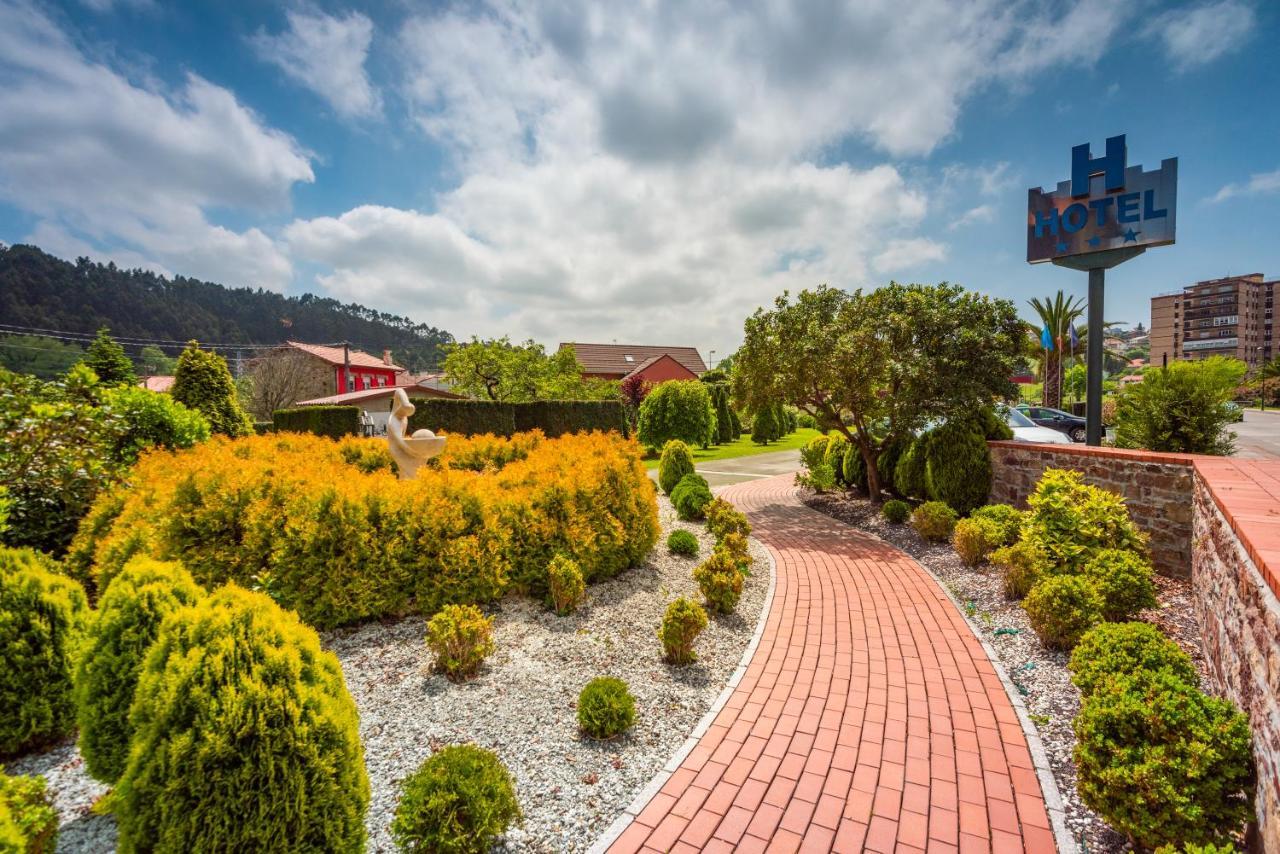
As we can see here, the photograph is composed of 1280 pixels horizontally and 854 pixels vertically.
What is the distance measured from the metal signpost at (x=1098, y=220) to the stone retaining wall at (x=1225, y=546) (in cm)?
322

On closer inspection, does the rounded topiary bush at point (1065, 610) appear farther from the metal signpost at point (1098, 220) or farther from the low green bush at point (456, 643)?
the metal signpost at point (1098, 220)

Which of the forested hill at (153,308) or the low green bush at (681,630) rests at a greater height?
the forested hill at (153,308)

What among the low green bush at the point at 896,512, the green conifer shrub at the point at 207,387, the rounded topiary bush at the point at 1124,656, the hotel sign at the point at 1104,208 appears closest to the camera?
the rounded topiary bush at the point at 1124,656

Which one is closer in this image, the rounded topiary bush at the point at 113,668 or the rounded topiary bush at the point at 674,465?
the rounded topiary bush at the point at 113,668

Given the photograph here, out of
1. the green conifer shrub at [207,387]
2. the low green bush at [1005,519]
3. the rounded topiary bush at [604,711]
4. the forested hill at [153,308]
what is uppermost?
the forested hill at [153,308]

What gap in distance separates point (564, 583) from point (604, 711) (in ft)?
6.58

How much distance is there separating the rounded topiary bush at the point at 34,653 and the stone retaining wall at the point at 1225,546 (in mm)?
6555

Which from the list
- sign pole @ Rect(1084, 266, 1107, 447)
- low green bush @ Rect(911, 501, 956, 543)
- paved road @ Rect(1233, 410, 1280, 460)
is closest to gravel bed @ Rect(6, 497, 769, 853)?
low green bush @ Rect(911, 501, 956, 543)

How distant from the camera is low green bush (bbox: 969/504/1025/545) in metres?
7.07

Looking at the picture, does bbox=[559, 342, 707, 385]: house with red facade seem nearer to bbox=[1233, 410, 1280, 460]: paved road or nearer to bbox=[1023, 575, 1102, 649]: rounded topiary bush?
bbox=[1233, 410, 1280, 460]: paved road

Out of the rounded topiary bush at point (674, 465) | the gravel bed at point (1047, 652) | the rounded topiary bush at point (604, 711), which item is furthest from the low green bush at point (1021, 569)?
the rounded topiary bush at point (674, 465)

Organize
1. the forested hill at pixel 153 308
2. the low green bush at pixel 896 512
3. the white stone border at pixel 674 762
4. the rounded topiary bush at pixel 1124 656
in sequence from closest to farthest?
the white stone border at pixel 674 762
the rounded topiary bush at pixel 1124 656
the low green bush at pixel 896 512
the forested hill at pixel 153 308

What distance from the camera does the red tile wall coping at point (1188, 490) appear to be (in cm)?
293

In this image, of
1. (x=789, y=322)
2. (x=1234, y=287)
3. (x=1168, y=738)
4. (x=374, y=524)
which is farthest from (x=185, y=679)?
(x=1234, y=287)
